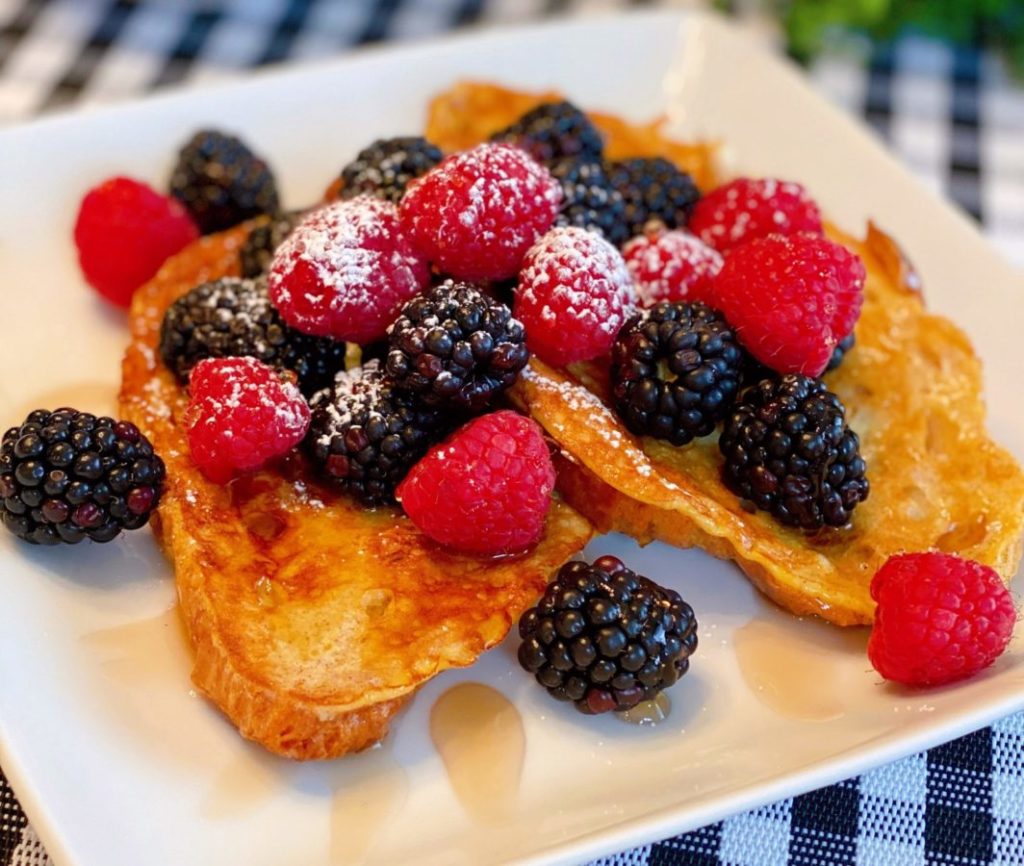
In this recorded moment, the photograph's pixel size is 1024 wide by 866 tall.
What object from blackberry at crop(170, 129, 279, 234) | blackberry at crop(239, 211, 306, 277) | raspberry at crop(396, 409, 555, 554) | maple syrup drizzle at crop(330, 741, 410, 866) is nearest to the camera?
maple syrup drizzle at crop(330, 741, 410, 866)

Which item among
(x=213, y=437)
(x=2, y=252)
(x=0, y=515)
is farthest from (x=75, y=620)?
(x=2, y=252)

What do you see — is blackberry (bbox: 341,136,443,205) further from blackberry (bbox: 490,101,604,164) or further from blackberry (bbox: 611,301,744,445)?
blackberry (bbox: 611,301,744,445)

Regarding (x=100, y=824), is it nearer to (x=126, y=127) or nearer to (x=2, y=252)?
(x=2, y=252)

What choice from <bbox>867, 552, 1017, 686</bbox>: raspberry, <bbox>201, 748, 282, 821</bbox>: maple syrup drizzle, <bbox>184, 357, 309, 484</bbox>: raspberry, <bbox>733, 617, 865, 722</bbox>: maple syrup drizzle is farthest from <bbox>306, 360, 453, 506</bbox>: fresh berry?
<bbox>867, 552, 1017, 686</bbox>: raspberry

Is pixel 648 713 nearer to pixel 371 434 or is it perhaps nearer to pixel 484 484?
pixel 484 484

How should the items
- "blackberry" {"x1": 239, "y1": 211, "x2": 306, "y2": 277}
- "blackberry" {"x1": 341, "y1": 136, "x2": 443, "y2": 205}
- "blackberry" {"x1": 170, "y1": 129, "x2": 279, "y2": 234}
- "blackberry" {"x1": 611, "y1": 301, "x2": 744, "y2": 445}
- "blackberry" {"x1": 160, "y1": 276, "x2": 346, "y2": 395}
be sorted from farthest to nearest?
"blackberry" {"x1": 170, "y1": 129, "x2": 279, "y2": 234} → "blackberry" {"x1": 239, "y1": 211, "x2": 306, "y2": 277} → "blackberry" {"x1": 341, "y1": 136, "x2": 443, "y2": 205} → "blackberry" {"x1": 160, "y1": 276, "x2": 346, "y2": 395} → "blackberry" {"x1": 611, "y1": 301, "x2": 744, "y2": 445}

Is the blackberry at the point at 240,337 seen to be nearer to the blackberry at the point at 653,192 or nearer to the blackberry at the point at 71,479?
the blackberry at the point at 71,479

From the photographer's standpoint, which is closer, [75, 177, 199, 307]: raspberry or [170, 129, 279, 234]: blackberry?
[75, 177, 199, 307]: raspberry
